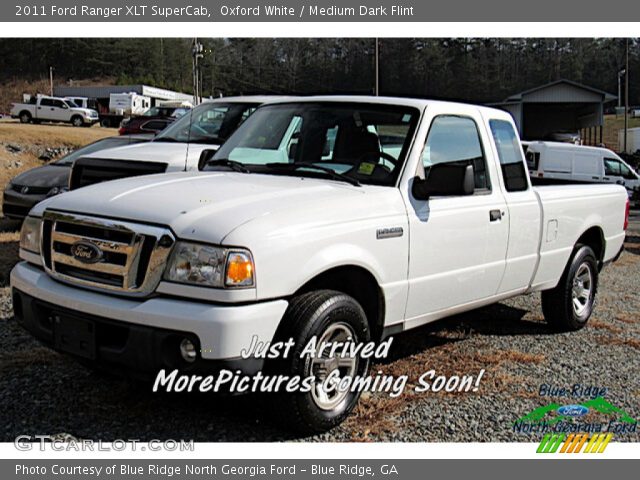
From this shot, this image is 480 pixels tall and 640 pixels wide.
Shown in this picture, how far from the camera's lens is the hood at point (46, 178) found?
34.0 feet

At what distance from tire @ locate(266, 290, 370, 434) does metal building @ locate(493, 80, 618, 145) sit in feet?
132

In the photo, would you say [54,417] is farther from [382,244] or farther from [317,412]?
[382,244]

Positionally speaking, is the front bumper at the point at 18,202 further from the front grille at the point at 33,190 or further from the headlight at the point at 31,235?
the headlight at the point at 31,235

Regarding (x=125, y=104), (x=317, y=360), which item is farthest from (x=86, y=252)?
(x=125, y=104)

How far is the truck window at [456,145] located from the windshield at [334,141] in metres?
0.20

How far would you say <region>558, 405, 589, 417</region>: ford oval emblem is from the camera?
4.46m

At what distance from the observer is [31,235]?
13.7ft

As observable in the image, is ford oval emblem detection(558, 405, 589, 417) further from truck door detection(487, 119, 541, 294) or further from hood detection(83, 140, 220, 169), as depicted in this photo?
hood detection(83, 140, 220, 169)

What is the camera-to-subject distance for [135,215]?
363cm

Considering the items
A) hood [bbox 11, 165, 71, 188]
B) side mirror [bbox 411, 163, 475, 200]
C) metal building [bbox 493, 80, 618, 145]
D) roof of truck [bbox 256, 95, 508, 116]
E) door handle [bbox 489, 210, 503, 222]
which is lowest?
door handle [bbox 489, 210, 503, 222]

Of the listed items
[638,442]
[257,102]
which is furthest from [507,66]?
[638,442]

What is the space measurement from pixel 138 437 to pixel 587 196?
14.6 feet

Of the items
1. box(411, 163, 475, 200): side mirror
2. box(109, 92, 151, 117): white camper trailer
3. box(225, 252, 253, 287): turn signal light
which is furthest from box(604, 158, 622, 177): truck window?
box(109, 92, 151, 117): white camper trailer

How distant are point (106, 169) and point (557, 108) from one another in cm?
4880
